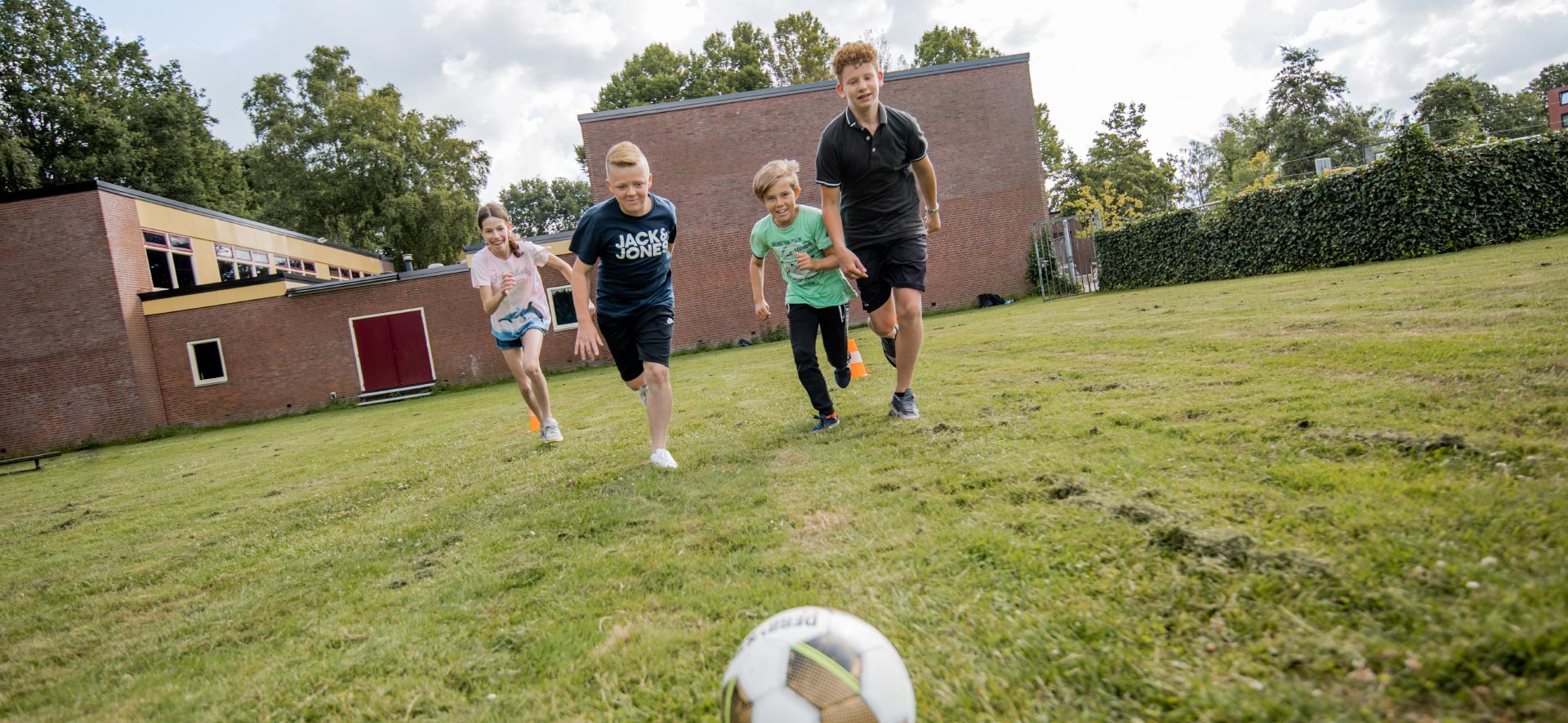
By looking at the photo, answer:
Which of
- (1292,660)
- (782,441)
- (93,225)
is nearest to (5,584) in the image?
(782,441)

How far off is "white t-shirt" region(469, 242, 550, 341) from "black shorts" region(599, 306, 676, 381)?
5.63 feet

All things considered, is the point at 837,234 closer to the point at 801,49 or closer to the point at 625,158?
the point at 625,158

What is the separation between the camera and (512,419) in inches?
375

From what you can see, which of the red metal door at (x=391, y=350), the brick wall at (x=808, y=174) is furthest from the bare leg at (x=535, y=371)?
the red metal door at (x=391, y=350)

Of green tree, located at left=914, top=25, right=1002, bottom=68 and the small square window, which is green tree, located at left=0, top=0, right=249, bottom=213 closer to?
the small square window

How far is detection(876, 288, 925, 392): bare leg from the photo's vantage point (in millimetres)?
4957

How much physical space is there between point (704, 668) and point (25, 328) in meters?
28.0

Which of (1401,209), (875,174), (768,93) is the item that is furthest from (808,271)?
(768,93)

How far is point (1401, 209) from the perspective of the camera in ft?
47.9

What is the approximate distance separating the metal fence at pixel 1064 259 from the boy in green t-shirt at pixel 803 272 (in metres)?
19.0

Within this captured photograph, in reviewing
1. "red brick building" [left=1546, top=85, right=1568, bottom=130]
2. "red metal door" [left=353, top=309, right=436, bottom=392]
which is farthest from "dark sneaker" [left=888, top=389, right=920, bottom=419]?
"red brick building" [left=1546, top=85, right=1568, bottom=130]

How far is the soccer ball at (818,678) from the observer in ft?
5.15

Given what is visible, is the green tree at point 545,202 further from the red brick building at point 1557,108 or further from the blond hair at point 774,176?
the red brick building at point 1557,108

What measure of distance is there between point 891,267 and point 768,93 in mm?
21152
